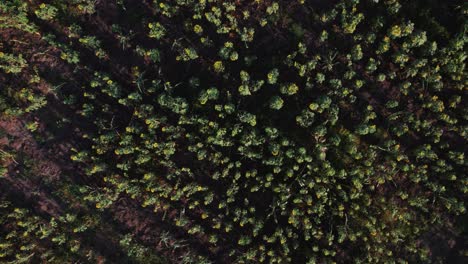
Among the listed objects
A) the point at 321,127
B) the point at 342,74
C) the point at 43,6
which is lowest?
the point at 321,127

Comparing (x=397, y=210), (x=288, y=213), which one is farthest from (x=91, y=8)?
(x=397, y=210)

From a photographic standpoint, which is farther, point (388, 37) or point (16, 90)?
point (16, 90)

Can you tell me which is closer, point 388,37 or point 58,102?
point 388,37

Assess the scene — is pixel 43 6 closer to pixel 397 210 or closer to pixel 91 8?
pixel 91 8

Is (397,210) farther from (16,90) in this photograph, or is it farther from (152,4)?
(16,90)

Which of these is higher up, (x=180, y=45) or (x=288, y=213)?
(x=180, y=45)

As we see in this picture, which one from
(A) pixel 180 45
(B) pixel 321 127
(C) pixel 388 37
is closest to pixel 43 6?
(A) pixel 180 45
